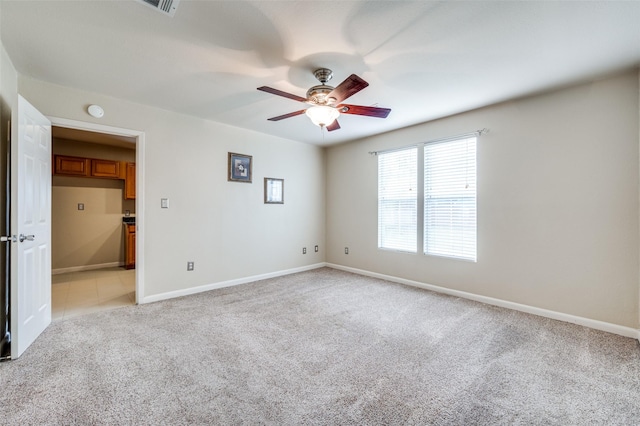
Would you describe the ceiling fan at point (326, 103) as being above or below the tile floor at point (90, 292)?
above

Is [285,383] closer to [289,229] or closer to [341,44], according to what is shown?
[341,44]

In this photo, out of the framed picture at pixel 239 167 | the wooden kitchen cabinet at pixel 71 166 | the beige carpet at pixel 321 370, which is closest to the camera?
the beige carpet at pixel 321 370

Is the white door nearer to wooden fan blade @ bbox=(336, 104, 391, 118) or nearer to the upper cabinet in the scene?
wooden fan blade @ bbox=(336, 104, 391, 118)

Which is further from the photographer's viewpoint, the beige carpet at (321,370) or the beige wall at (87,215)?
the beige wall at (87,215)

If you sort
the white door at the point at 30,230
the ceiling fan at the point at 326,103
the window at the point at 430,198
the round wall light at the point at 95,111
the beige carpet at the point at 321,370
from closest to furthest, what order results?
the beige carpet at the point at 321,370
the white door at the point at 30,230
the ceiling fan at the point at 326,103
the round wall light at the point at 95,111
the window at the point at 430,198

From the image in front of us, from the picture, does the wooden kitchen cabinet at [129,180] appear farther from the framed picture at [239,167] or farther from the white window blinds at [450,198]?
the white window blinds at [450,198]

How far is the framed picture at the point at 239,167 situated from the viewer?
4230mm

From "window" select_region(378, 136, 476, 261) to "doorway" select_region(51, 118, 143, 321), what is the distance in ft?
13.4

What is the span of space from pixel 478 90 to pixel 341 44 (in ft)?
5.70

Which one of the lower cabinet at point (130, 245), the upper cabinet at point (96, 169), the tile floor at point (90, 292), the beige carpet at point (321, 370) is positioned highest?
the upper cabinet at point (96, 169)

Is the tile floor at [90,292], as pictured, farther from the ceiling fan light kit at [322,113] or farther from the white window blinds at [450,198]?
the white window blinds at [450,198]

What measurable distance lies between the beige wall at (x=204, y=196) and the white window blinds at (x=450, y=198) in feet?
7.42

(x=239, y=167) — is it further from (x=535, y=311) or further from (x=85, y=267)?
(x=535, y=311)

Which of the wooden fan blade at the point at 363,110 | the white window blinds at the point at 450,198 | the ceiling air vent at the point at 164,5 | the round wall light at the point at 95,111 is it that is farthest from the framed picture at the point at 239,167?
the white window blinds at the point at 450,198
